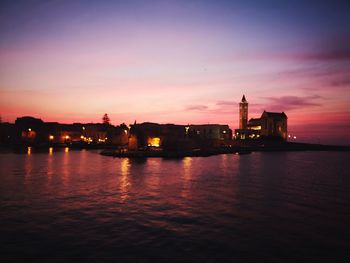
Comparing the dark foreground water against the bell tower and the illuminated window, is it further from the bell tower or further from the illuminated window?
the bell tower

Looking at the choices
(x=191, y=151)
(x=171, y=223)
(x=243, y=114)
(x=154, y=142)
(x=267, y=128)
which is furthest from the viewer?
(x=243, y=114)

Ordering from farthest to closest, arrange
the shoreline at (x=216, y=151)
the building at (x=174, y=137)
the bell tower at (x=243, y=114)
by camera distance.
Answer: the bell tower at (x=243, y=114)
the building at (x=174, y=137)
the shoreline at (x=216, y=151)

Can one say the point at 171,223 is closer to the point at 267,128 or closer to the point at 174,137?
the point at 174,137

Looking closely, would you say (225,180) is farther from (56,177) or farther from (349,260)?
(349,260)

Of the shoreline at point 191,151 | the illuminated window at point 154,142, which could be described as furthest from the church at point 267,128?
the illuminated window at point 154,142

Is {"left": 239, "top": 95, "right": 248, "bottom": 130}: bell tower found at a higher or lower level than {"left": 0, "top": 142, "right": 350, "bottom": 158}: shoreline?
higher

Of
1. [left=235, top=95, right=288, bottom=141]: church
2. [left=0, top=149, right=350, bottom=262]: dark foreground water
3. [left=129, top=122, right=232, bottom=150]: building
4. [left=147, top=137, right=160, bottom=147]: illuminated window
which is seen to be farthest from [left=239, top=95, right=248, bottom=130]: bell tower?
[left=0, top=149, right=350, bottom=262]: dark foreground water

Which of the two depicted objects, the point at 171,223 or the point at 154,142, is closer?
the point at 171,223

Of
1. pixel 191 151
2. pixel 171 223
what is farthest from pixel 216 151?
pixel 171 223

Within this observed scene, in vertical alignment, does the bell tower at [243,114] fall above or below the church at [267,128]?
above

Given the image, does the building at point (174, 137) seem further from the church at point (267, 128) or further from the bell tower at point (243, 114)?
the bell tower at point (243, 114)

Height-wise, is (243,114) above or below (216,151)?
above

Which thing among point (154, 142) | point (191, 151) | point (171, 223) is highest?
point (154, 142)

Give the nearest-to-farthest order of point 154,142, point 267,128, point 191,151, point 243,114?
point 191,151 → point 154,142 → point 267,128 → point 243,114
